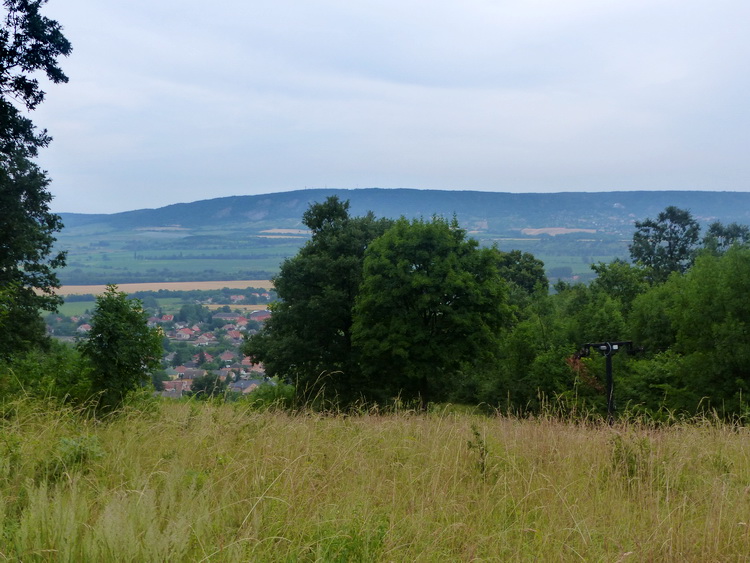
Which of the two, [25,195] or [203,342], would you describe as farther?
[203,342]

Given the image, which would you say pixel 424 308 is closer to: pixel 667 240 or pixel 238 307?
pixel 667 240

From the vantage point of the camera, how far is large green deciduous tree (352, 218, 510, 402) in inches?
1064

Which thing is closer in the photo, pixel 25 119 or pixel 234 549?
pixel 234 549

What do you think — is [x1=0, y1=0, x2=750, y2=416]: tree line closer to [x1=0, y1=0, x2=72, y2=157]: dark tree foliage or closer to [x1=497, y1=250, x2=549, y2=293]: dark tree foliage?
[x1=0, y1=0, x2=72, y2=157]: dark tree foliage

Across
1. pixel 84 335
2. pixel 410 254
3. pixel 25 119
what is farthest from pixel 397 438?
pixel 410 254

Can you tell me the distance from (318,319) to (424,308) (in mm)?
5824

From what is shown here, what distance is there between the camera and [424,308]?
2761 centimetres

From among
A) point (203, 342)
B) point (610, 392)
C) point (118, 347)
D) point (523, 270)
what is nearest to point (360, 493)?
point (118, 347)

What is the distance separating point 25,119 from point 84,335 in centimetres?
864

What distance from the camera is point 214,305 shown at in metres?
103

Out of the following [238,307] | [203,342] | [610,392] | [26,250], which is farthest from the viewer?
[238,307]

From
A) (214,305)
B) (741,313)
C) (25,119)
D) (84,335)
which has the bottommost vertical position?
(214,305)

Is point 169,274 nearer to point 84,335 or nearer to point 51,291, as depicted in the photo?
point 51,291

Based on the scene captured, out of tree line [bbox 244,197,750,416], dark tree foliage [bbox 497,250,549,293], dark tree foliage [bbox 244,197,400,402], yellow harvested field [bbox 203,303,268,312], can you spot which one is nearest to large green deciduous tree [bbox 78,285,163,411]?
tree line [bbox 244,197,750,416]
